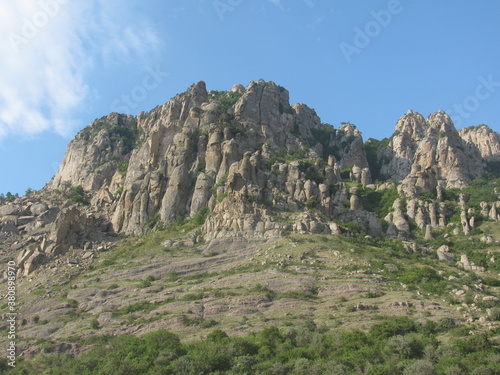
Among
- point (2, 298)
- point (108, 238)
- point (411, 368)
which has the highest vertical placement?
point (108, 238)

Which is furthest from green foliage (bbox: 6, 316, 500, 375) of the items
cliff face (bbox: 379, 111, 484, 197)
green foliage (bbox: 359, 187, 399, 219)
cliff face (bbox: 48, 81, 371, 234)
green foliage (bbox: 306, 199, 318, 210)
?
cliff face (bbox: 379, 111, 484, 197)

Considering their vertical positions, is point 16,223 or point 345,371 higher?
point 16,223

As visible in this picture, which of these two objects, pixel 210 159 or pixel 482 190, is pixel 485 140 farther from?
pixel 210 159

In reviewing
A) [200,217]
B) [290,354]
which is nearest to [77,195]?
[200,217]

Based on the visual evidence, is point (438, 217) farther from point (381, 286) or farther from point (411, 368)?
point (411, 368)

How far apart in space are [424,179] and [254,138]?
37867mm

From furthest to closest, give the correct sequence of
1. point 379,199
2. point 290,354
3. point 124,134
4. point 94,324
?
point 124,134 < point 379,199 < point 94,324 < point 290,354

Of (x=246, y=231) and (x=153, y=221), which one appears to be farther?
(x=153, y=221)

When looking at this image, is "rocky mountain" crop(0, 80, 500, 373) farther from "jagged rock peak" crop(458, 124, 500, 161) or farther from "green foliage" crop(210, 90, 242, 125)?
"jagged rock peak" crop(458, 124, 500, 161)

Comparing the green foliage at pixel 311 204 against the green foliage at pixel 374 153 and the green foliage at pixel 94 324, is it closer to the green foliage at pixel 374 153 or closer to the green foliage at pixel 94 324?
the green foliage at pixel 94 324

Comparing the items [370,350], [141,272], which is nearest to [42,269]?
[141,272]

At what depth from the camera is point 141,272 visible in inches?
2872

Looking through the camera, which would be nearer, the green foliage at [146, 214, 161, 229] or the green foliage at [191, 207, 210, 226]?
the green foliage at [191, 207, 210, 226]

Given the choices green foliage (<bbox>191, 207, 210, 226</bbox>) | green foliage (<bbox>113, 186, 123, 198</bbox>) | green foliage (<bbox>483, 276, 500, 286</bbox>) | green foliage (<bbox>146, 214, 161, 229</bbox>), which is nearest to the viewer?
green foliage (<bbox>483, 276, 500, 286</bbox>)
